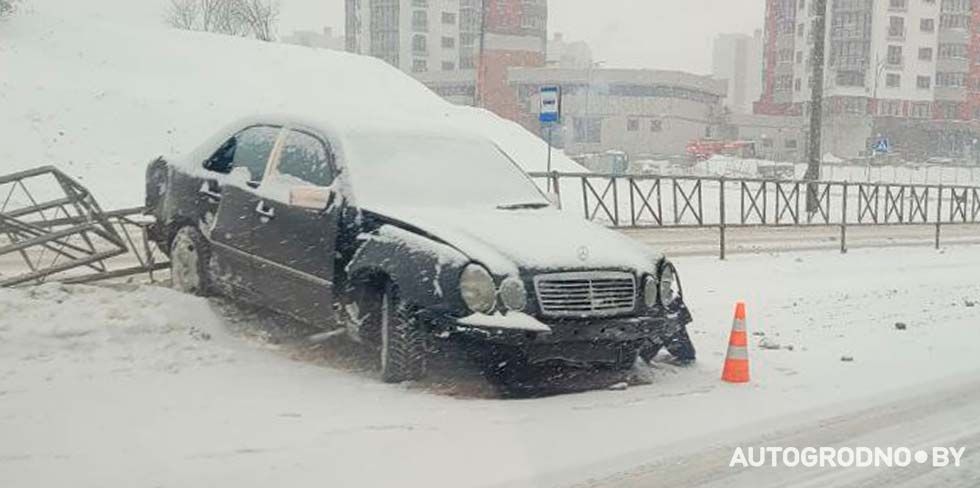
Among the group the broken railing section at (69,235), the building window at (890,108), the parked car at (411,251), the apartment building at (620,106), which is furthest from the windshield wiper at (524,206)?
the building window at (890,108)

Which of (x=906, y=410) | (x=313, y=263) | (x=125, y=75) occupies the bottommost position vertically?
(x=906, y=410)

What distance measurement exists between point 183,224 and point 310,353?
1.95m

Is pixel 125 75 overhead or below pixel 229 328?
overhead

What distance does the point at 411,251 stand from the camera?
5684mm

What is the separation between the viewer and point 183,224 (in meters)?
7.80

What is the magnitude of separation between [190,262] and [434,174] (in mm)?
2245

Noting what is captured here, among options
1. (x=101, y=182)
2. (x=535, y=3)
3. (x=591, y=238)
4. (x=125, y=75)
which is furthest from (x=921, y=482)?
(x=535, y=3)

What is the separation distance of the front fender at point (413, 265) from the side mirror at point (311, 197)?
0.38 meters

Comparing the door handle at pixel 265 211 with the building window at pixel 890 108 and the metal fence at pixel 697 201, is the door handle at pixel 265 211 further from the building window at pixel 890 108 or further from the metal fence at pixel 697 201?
the building window at pixel 890 108

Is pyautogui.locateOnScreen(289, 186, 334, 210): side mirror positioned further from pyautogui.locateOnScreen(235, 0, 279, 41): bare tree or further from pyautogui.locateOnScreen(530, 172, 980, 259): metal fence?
pyautogui.locateOnScreen(235, 0, 279, 41): bare tree

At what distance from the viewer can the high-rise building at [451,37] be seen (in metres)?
86.3

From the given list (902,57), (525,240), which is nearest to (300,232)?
(525,240)

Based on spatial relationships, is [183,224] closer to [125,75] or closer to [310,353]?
[310,353]

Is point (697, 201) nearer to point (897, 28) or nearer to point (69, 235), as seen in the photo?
point (69, 235)
